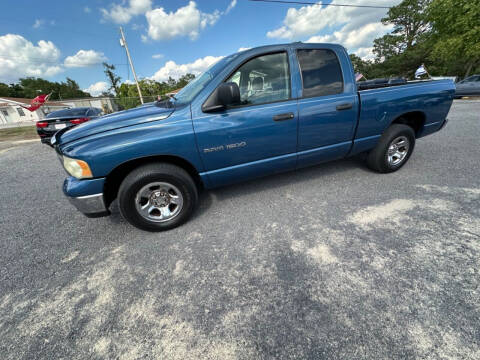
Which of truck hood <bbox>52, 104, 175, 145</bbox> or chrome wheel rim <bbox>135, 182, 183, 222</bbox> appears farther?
chrome wheel rim <bbox>135, 182, 183, 222</bbox>

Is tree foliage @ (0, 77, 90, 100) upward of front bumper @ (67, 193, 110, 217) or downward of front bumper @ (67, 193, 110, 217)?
upward

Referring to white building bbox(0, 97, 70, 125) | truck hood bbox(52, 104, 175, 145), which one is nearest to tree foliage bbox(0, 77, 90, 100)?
white building bbox(0, 97, 70, 125)

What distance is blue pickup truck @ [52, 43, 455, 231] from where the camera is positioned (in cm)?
203

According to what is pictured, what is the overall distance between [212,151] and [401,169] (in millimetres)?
3206

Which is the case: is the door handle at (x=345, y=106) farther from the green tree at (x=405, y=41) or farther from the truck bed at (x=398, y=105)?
the green tree at (x=405, y=41)

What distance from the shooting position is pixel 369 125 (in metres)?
2.85

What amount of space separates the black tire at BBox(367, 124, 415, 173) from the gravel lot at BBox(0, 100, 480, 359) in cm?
Result: 31

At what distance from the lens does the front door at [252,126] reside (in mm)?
2186

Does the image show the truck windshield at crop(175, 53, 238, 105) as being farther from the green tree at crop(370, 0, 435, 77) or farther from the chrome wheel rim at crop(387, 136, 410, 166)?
the green tree at crop(370, 0, 435, 77)

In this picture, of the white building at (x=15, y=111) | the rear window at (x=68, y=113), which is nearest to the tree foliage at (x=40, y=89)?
the white building at (x=15, y=111)

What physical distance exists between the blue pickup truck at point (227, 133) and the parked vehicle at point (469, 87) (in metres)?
13.8

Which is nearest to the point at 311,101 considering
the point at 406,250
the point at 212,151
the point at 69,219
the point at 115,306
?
the point at 212,151

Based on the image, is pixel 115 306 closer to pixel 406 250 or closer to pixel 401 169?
pixel 406 250

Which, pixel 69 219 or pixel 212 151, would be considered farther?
pixel 69 219
